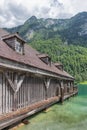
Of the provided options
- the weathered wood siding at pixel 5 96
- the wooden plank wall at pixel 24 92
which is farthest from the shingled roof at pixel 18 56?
the weathered wood siding at pixel 5 96

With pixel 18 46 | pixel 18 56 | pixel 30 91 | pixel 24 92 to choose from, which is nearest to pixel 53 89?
pixel 30 91

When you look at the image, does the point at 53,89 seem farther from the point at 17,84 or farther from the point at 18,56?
the point at 17,84

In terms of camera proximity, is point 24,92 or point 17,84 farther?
point 24,92

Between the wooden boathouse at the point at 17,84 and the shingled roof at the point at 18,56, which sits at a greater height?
the shingled roof at the point at 18,56

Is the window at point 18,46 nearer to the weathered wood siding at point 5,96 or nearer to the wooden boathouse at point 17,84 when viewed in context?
the wooden boathouse at point 17,84

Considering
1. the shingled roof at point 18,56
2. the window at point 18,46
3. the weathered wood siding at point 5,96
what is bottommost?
the weathered wood siding at point 5,96

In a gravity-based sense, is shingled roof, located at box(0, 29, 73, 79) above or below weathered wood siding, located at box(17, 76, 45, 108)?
above

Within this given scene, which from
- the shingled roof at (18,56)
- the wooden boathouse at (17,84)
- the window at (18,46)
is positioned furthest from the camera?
the window at (18,46)

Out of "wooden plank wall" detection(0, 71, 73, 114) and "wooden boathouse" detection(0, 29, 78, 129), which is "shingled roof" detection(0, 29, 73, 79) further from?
"wooden plank wall" detection(0, 71, 73, 114)

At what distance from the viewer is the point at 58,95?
29.4 metres

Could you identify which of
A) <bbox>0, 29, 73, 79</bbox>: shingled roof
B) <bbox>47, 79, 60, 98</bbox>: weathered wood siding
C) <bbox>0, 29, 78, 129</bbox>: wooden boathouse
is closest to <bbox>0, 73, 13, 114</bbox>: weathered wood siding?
Result: <bbox>0, 29, 78, 129</bbox>: wooden boathouse

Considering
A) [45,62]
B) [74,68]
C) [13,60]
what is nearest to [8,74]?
[13,60]

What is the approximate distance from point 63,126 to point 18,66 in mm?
4631

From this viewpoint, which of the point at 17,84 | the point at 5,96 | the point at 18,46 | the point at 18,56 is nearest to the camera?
the point at 5,96
